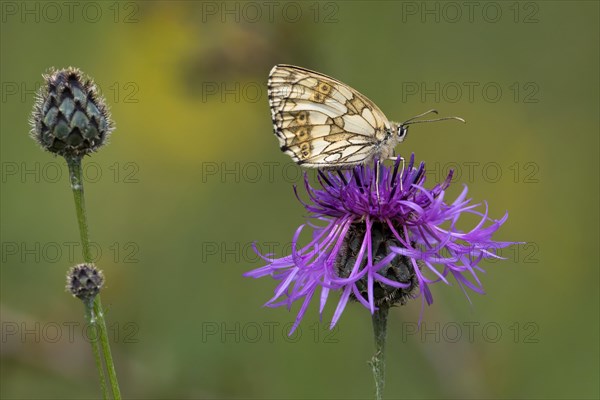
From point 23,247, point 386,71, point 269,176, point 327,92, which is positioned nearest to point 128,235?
point 23,247

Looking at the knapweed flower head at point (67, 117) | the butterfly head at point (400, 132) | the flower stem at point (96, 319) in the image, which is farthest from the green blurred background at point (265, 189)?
the flower stem at point (96, 319)

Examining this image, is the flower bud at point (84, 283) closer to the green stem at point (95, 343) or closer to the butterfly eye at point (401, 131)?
the green stem at point (95, 343)

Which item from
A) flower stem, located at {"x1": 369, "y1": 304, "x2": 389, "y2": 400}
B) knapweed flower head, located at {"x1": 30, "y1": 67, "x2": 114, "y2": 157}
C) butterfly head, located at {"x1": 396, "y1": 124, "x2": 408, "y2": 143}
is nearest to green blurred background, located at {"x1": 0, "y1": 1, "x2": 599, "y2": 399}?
butterfly head, located at {"x1": 396, "y1": 124, "x2": 408, "y2": 143}

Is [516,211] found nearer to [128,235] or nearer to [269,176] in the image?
[269,176]

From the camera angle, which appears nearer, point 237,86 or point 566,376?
point 566,376

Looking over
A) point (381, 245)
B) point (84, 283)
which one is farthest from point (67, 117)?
point (381, 245)

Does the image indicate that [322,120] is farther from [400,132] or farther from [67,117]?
[67,117]
